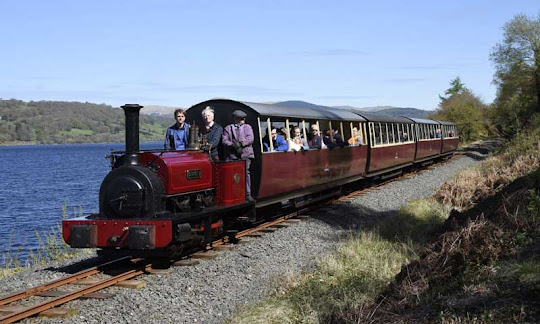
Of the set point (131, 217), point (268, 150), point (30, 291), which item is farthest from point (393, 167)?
point (30, 291)

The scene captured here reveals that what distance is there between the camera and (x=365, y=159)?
62.5ft

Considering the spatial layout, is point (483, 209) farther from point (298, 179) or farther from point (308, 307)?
point (308, 307)

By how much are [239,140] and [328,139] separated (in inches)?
198

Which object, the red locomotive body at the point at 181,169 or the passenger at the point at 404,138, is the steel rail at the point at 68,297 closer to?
the red locomotive body at the point at 181,169

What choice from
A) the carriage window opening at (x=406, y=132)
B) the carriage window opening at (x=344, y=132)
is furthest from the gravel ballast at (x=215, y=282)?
the carriage window opening at (x=406, y=132)

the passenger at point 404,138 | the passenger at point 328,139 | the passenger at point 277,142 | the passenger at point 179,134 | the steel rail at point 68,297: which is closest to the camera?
the steel rail at point 68,297

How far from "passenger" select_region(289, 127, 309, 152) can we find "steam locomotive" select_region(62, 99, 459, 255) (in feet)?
0.38

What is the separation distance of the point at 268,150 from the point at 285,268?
315 centimetres

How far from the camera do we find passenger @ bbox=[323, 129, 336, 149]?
49.8ft

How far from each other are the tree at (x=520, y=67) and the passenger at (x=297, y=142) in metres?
37.4

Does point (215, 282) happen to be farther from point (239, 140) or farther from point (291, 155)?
point (291, 155)

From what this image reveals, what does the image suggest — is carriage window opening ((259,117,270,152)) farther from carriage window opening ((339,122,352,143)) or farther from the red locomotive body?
carriage window opening ((339,122,352,143))

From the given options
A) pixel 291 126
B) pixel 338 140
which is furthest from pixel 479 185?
pixel 291 126

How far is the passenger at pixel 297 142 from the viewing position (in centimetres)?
1295
